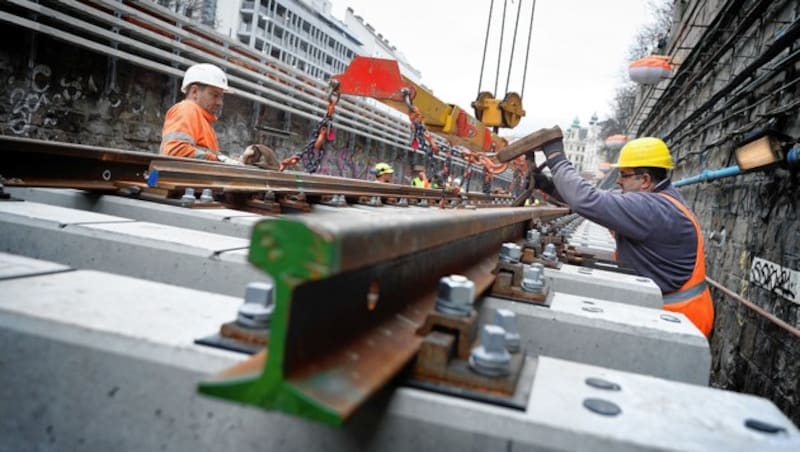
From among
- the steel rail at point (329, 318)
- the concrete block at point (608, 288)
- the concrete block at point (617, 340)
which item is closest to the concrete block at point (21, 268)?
the steel rail at point (329, 318)

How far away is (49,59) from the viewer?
7789mm

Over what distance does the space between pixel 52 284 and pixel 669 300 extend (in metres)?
3.55

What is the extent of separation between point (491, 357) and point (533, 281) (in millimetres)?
932

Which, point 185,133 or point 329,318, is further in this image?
point 185,133

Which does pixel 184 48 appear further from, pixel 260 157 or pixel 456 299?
pixel 456 299

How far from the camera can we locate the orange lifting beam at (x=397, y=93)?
5.10 meters

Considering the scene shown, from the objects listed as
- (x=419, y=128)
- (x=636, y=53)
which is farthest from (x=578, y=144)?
(x=419, y=128)

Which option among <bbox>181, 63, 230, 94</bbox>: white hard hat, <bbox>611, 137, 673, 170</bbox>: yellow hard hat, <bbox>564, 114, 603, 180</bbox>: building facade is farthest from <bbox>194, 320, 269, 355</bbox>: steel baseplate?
<bbox>564, 114, 603, 180</bbox>: building facade

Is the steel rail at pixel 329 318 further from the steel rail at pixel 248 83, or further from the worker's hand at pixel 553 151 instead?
the steel rail at pixel 248 83

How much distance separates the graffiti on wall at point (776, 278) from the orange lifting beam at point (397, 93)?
3.77 metres

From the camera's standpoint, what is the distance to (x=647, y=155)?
396cm

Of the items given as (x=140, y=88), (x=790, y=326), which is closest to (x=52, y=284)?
(x=790, y=326)

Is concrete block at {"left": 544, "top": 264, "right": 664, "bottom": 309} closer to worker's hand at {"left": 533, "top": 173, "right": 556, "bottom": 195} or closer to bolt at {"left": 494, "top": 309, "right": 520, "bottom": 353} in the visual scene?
bolt at {"left": 494, "top": 309, "right": 520, "bottom": 353}

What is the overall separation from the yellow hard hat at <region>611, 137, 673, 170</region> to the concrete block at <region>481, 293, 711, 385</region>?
8.15 feet
